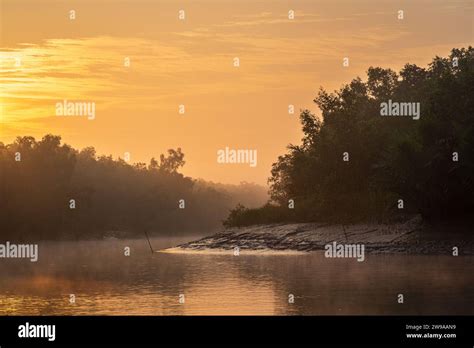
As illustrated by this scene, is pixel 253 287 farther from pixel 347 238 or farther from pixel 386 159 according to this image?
pixel 386 159

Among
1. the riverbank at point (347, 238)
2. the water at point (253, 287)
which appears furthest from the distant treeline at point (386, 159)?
the water at point (253, 287)

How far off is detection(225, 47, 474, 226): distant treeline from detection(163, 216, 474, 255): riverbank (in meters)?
1.51

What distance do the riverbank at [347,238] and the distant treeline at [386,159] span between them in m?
1.51

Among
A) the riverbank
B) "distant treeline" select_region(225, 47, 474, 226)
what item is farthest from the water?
"distant treeline" select_region(225, 47, 474, 226)

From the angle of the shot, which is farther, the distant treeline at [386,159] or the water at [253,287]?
the distant treeline at [386,159]

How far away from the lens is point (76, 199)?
153625 millimetres

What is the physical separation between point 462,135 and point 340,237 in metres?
14.7

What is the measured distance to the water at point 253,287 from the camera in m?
35.4

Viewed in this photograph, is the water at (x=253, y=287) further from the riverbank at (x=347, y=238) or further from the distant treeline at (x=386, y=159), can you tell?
the distant treeline at (x=386, y=159)

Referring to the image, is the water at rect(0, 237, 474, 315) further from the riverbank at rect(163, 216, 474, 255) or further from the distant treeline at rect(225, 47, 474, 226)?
the distant treeline at rect(225, 47, 474, 226)

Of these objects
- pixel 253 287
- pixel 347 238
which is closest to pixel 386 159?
pixel 347 238
